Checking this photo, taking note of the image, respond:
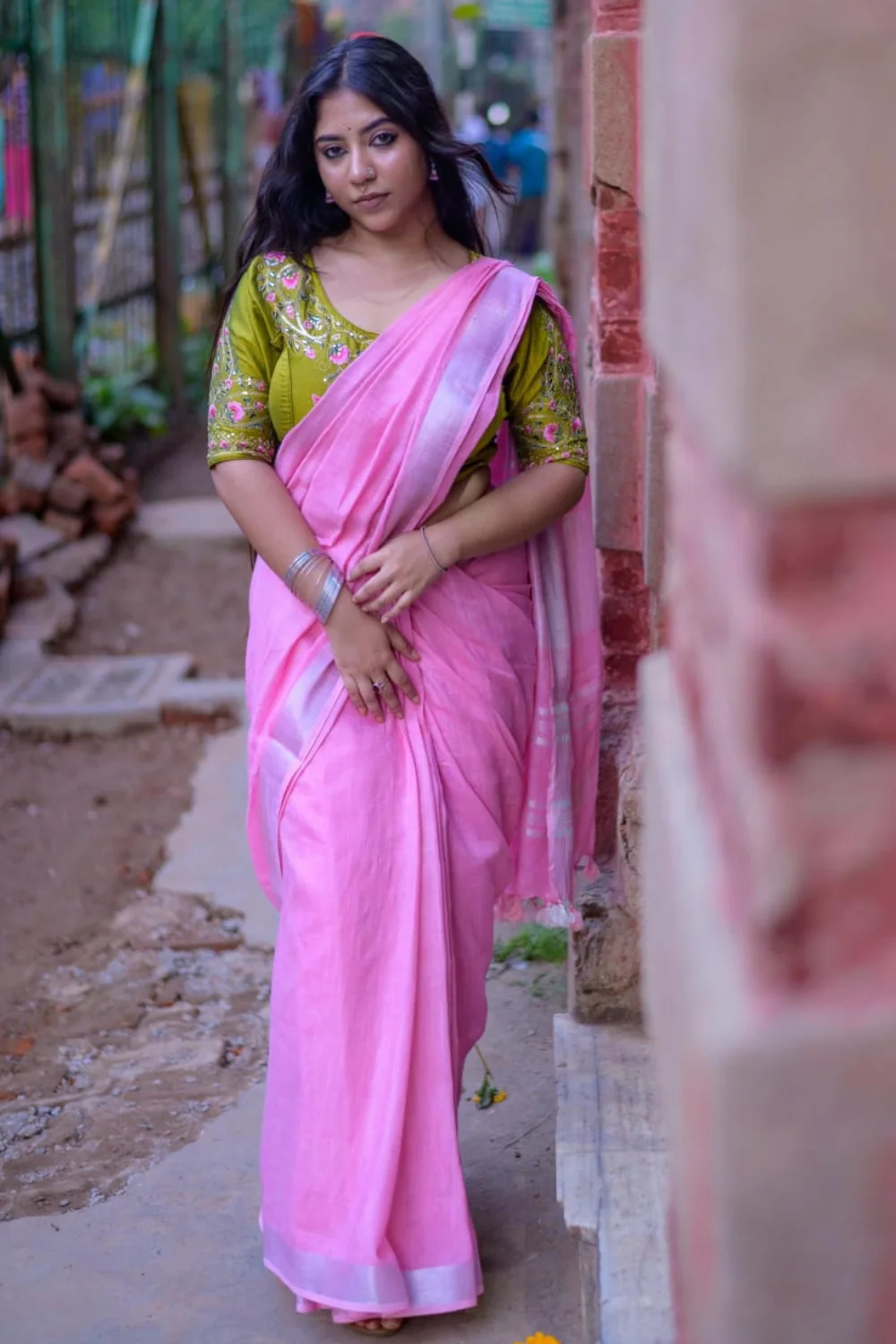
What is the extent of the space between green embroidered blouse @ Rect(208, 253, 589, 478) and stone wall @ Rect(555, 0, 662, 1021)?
18 centimetres

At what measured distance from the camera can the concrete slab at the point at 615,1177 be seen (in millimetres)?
2162

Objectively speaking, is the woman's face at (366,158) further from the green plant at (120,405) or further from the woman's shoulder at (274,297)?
the green plant at (120,405)

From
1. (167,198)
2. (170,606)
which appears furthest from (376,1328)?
(167,198)

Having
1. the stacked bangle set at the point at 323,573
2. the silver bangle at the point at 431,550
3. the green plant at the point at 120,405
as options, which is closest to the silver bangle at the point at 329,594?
the stacked bangle set at the point at 323,573

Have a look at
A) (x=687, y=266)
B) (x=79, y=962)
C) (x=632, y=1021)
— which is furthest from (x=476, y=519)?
(x=79, y=962)

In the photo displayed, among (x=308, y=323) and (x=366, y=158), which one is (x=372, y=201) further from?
(x=308, y=323)

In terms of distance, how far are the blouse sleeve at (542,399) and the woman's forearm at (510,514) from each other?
0.03 metres

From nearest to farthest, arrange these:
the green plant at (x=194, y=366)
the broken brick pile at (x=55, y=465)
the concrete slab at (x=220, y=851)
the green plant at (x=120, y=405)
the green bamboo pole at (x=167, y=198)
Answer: the concrete slab at (x=220, y=851), the broken brick pile at (x=55, y=465), the green plant at (x=120, y=405), the green bamboo pole at (x=167, y=198), the green plant at (x=194, y=366)

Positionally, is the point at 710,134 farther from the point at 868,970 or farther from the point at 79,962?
the point at 79,962

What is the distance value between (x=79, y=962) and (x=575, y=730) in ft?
5.37

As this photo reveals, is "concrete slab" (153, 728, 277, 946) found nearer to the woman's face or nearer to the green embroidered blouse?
the green embroidered blouse

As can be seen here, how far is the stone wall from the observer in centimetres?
274

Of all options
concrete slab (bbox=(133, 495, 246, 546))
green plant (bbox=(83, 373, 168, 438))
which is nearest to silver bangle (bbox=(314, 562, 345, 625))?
concrete slab (bbox=(133, 495, 246, 546))

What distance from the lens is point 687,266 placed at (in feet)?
3.56
